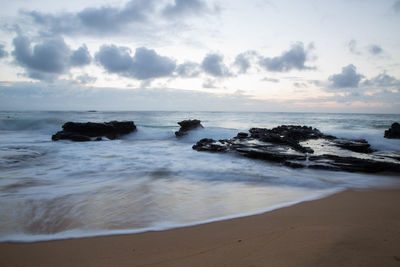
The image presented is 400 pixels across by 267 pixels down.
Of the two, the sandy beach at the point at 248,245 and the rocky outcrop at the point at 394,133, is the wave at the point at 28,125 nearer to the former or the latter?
the sandy beach at the point at 248,245

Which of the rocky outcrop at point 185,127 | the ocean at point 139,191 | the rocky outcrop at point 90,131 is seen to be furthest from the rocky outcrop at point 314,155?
the rocky outcrop at point 90,131

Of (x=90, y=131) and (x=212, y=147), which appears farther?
(x=90, y=131)

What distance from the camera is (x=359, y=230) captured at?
8.09ft

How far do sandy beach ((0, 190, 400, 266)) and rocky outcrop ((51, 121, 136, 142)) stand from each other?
11765 mm

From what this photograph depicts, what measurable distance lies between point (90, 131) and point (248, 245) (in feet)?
46.8

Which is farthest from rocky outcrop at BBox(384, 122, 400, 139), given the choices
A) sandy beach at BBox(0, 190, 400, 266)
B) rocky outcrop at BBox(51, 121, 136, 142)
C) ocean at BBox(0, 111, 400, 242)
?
rocky outcrop at BBox(51, 121, 136, 142)

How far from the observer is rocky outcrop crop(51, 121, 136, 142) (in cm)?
1292

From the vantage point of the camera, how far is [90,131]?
14.2 m

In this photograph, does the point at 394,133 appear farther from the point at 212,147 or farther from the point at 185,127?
the point at 185,127

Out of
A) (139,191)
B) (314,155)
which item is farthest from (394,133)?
(139,191)

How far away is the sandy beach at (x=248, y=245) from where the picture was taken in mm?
1941

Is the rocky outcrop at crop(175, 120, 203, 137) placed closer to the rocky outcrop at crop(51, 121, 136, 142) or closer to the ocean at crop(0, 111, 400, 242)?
the rocky outcrop at crop(51, 121, 136, 142)

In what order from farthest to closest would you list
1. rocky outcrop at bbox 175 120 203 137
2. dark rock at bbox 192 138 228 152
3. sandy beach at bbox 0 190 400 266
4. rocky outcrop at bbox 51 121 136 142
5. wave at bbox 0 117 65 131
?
wave at bbox 0 117 65 131 < rocky outcrop at bbox 175 120 203 137 < rocky outcrop at bbox 51 121 136 142 < dark rock at bbox 192 138 228 152 < sandy beach at bbox 0 190 400 266

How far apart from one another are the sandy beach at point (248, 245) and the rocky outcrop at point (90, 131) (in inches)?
463
